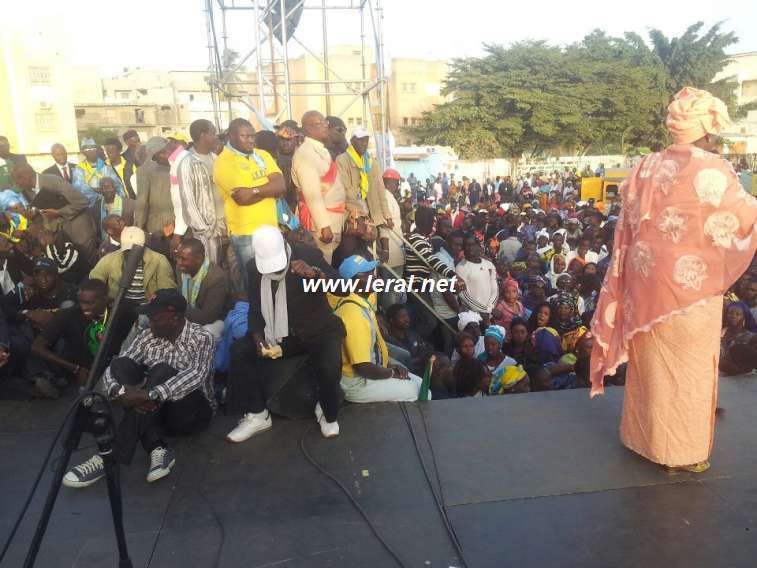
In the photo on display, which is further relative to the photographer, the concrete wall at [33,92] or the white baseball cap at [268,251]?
the concrete wall at [33,92]

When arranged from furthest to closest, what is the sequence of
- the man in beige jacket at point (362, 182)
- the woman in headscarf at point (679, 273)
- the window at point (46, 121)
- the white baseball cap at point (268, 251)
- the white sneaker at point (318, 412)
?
the window at point (46, 121)
the man in beige jacket at point (362, 182)
the white sneaker at point (318, 412)
the white baseball cap at point (268, 251)
the woman in headscarf at point (679, 273)

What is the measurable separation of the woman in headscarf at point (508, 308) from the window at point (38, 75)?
35.2m

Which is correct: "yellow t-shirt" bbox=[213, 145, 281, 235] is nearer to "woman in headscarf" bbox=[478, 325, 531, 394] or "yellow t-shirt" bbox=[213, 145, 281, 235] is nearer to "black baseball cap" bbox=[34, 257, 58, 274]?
"black baseball cap" bbox=[34, 257, 58, 274]

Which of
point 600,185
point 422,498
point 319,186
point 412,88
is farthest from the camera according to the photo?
point 412,88

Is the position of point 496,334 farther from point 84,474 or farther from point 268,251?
point 84,474

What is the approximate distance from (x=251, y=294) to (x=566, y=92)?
1224 inches

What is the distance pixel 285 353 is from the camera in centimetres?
362

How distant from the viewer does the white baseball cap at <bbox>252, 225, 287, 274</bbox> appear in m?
3.33

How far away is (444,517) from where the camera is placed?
281 centimetres

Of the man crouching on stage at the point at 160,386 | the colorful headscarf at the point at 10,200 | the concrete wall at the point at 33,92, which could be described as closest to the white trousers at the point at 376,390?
the man crouching on stage at the point at 160,386

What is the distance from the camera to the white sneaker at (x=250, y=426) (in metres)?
3.52

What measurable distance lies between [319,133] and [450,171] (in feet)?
77.9

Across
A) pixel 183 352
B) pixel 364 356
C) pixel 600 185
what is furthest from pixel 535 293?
pixel 600 185

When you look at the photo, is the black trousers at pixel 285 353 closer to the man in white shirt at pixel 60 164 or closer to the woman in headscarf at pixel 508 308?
the woman in headscarf at pixel 508 308
